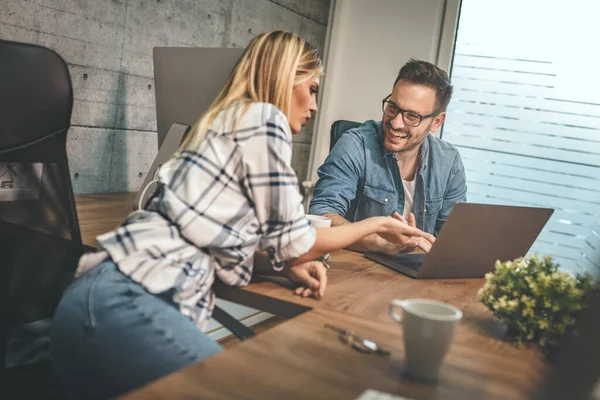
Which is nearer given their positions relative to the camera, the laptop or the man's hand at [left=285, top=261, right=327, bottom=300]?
the man's hand at [left=285, top=261, right=327, bottom=300]

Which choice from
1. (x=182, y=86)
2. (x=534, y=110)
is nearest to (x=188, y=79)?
(x=182, y=86)

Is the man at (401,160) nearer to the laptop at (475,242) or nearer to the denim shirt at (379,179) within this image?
the denim shirt at (379,179)

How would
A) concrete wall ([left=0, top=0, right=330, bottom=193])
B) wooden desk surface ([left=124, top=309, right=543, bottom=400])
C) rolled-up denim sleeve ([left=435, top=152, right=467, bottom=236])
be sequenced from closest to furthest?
wooden desk surface ([left=124, top=309, right=543, bottom=400]) < concrete wall ([left=0, top=0, right=330, bottom=193]) < rolled-up denim sleeve ([left=435, top=152, right=467, bottom=236])

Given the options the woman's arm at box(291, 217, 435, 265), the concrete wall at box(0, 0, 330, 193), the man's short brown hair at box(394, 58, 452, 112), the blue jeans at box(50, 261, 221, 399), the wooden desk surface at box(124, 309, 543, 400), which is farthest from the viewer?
the man's short brown hair at box(394, 58, 452, 112)

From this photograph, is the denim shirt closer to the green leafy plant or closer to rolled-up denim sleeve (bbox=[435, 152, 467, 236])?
rolled-up denim sleeve (bbox=[435, 152, 467, 236])

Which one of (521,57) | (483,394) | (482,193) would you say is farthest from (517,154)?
(483,394)

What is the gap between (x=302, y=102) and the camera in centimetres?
153

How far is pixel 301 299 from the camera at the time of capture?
1.26m

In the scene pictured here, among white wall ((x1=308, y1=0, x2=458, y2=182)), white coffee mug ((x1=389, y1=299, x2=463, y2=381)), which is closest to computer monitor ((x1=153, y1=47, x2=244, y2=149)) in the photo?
white coffee mug ((x1=389, y1=299, x2=463, y2=381))

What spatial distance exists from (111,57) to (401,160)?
1279 mm

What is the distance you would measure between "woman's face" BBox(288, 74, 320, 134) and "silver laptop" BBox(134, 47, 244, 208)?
34cm

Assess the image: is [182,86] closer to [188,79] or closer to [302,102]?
[188,79]

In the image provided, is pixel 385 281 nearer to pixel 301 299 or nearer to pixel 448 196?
pixel 301 299

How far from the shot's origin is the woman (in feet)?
3.55
